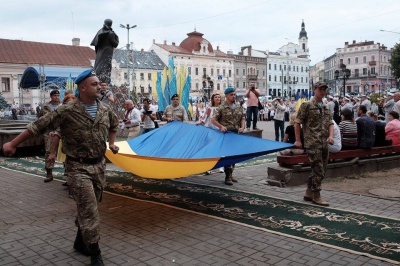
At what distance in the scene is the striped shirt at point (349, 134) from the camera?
899 centimetres

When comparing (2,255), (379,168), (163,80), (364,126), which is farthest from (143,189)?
(163,80)

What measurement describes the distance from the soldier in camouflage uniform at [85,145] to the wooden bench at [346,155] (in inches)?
176

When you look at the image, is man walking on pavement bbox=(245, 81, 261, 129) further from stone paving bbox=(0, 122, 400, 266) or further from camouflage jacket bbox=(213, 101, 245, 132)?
stone paving bbox=(0, 122, 400, 266)

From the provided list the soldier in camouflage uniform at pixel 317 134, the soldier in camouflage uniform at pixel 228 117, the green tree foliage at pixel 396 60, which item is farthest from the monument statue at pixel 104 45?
the green tree foliage at pixel 396 60

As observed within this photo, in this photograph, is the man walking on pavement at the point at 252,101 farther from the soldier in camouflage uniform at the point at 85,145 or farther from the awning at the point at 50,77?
the awning at the point at 50,77

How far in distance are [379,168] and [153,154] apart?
18.9 feet

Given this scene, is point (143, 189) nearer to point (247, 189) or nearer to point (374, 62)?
point (247, 189)

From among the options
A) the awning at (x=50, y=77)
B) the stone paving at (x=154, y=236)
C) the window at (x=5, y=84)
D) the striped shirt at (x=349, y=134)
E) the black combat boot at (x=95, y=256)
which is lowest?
the stone paving at (x=154, y=236)

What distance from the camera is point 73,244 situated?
4.86m

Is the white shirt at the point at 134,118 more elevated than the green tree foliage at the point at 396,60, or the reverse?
the green tree foliage at the point at 396,60

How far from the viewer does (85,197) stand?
13.5 ft

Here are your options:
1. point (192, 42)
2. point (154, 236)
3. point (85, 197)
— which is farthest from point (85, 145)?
point (192, 42)

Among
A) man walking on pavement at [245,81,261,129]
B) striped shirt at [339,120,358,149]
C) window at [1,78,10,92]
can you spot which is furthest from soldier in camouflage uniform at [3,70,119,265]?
window at [1,78,10,92]

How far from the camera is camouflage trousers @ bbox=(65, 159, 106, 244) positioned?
408 centimetres
